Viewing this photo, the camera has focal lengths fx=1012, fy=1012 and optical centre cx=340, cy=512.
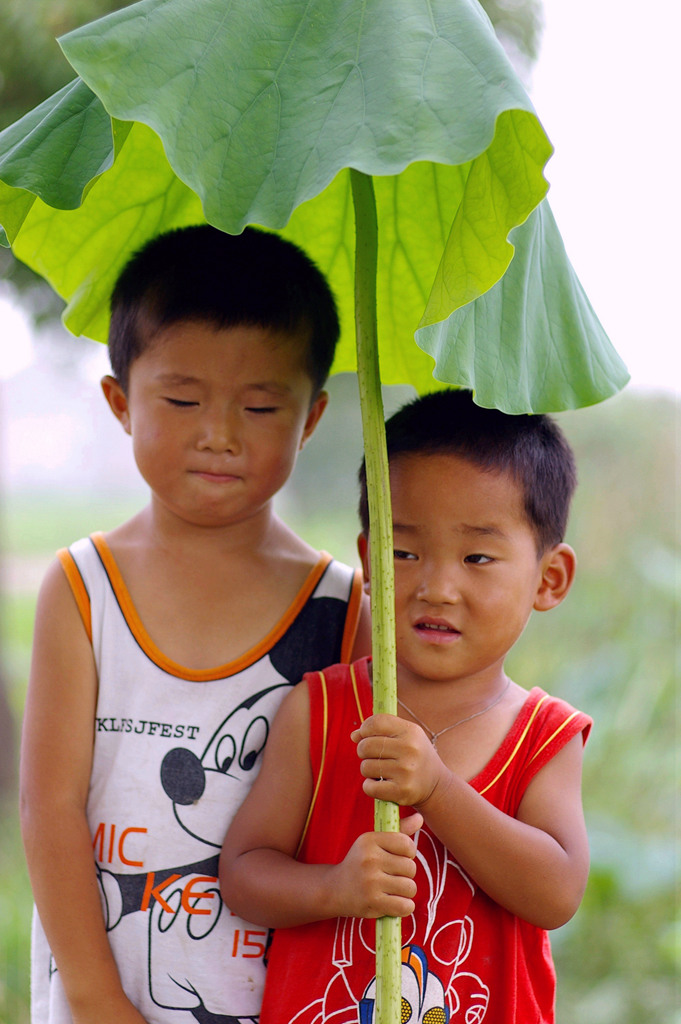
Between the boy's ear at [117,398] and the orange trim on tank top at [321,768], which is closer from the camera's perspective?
the orange trim on tank top at [321,768]

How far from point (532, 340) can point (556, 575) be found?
1.10 feet

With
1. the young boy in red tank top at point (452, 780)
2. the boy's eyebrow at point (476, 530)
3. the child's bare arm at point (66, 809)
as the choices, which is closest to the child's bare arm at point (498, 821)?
the young boy in red tank top at point (452, 780)

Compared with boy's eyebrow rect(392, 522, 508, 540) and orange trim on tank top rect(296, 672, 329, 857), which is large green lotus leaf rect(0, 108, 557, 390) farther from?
orange trim on tank top rect(296, 672, 329, 857)

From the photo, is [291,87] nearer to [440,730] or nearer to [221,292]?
[221,292]

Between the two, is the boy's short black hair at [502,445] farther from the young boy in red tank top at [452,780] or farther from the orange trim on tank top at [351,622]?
the orange trim on tank top at [351,622]

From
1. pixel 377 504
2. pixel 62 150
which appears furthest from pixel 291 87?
pixel 377 504

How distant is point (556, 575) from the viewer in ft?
4.21

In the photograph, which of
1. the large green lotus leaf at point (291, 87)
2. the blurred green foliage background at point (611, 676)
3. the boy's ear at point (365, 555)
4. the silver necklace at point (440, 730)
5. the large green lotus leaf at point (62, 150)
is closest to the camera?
the large green lotus leaf at point (291, 87)

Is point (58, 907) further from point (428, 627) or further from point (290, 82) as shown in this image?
point (290, 82)

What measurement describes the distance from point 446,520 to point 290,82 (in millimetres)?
519

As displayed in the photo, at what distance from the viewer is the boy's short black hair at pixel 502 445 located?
122 cm

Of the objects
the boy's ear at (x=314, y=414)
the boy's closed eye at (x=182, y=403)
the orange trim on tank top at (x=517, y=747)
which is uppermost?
the boy's ear at (x=314, y=414)

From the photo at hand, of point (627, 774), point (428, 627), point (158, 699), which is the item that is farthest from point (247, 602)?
point (627, 774)

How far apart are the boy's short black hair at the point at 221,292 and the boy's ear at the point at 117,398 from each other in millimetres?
15
